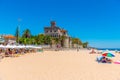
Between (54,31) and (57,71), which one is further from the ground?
(54,31)

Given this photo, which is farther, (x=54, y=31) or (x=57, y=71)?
(x=54, y=31)

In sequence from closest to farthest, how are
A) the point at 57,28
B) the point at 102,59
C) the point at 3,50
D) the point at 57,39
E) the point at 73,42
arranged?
the point at 102,59 < the point at 3,50 < the point at 57,39 < the point at 57,28 < the point at 73,42

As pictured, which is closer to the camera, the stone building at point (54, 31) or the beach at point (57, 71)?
the beach at point (57, 71)

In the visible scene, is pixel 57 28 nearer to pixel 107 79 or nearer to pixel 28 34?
pixel 28 34

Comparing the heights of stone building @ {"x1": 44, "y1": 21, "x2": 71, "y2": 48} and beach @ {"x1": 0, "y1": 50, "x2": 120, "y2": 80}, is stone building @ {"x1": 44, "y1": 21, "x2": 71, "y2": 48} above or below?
above

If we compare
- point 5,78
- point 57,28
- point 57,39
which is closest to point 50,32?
point 57,28

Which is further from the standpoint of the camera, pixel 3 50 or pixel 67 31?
pixel 67 31

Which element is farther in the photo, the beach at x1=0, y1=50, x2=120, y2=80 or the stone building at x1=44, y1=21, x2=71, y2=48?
the stone building at x1=44, y1=21, x2=71, y2=48

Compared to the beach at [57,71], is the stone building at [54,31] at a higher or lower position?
higher

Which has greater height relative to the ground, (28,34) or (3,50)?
(28,34)

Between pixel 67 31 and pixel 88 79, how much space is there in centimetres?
11115

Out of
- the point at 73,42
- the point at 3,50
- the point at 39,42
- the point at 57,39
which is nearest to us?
the point at 3,50

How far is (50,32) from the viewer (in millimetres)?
108125

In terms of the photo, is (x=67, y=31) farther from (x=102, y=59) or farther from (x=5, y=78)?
(x=5, y=78)
